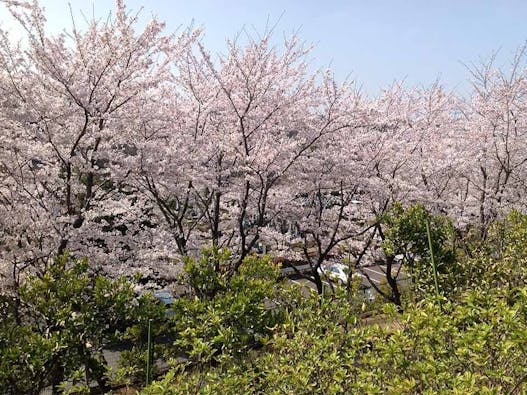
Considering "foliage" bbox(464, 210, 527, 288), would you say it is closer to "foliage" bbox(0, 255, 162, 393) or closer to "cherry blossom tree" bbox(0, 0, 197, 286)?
"foliage" bbox(0, 255, 162, 393)

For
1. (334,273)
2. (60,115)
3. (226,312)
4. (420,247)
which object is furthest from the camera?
(334,273)

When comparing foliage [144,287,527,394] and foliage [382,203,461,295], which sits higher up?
foliage [382,203,461,295]

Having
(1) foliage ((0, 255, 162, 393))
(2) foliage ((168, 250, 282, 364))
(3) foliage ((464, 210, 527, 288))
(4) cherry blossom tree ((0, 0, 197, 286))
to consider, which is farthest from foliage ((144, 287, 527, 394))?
(4) cherry blossom tree ((0, 0, 197, 286))

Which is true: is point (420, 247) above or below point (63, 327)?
above

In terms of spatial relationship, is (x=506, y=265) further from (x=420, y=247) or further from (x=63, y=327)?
(x=63, y=327)

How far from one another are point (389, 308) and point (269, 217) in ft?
29.5

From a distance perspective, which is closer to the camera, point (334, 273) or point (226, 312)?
point (226, 312)

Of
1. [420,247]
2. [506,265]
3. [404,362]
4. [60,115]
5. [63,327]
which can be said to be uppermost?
[60,115]

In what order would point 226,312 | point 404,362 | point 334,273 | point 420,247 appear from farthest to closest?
point 334,273 < point 420,247 < point 226,312 < point 404,362

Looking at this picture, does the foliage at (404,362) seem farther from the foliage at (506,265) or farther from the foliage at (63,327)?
the foliage at (506,265)

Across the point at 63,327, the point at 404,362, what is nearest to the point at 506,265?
the point at 404,362

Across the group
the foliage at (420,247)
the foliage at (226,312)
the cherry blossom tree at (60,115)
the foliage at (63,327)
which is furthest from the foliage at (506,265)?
the cherry blossom tree at (60,115)

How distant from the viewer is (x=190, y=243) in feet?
37.6

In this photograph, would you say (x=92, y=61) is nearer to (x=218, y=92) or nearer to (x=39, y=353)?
(x=218, y=92)
